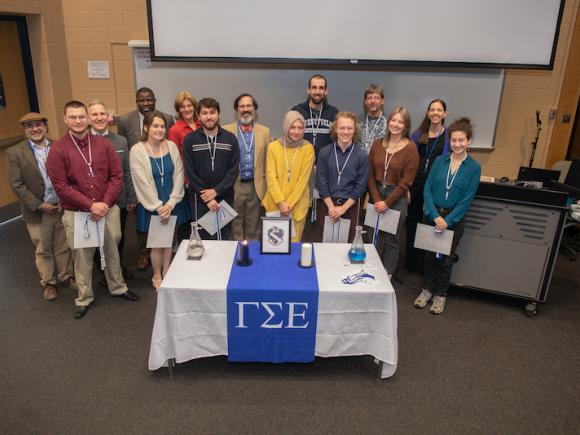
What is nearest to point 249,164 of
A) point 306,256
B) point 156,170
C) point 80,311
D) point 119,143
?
point 156,170

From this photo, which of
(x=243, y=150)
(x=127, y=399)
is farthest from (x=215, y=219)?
(x=127, y=399)

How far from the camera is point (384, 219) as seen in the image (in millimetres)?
3441

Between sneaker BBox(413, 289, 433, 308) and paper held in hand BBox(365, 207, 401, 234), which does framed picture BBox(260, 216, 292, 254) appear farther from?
sneaker BBox(413, 289, 433, 308)

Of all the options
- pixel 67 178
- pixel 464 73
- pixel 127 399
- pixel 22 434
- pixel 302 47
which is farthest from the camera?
pixel 464 73

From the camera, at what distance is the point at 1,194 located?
5.05m

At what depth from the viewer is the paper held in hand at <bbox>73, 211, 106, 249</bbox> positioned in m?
3.01

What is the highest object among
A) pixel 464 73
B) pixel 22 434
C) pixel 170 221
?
pixel 464 73

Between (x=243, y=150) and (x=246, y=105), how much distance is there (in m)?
0.34

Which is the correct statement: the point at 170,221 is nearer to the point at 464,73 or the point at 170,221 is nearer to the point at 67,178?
the point at 67,178

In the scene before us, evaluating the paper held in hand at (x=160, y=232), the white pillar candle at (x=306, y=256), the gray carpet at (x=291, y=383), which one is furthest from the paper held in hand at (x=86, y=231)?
the white pillar candle at (x=306, y=256)

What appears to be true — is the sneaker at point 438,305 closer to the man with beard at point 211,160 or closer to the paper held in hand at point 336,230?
the paper held in hand at point 336,230

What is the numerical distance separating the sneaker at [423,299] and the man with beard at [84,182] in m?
2.30

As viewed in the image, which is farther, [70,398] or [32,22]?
[32,22]

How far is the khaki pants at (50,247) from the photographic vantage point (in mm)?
3312
